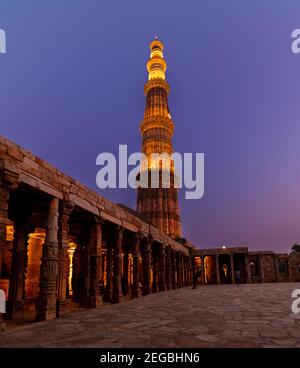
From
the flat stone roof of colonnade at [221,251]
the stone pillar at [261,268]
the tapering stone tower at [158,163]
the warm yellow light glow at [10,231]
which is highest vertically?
the tapering stone tower at [158,163]

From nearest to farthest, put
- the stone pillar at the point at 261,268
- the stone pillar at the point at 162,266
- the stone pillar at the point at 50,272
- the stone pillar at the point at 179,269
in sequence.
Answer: the stone pillar at the point at 50,272 < the stone pillar at the point at 162,266 < the stone pillar at the point at 179,269 < the stone pillar at the point at 261,268

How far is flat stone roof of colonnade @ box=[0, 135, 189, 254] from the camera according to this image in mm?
6340

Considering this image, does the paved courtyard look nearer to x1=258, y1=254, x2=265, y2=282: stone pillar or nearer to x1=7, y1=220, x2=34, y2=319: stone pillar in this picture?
x1=7, y1=220, x2=34, y2=319: stone pillar

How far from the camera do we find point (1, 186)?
240 inches

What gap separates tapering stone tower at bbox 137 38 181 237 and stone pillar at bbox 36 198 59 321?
3924 centimetres

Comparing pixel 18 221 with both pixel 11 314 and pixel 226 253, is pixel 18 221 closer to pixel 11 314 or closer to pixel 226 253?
pixel 11 314

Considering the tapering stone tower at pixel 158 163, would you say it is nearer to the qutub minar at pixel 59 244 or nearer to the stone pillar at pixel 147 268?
the qutub minar at pixel 59 244

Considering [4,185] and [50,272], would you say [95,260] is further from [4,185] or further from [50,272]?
[4,185]

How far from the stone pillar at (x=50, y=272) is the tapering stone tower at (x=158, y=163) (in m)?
39.2

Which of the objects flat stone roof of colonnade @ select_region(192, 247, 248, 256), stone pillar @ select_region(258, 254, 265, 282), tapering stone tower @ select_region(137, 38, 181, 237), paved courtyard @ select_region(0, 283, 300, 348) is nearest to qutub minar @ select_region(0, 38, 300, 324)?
paved courtyard @ select_region(0, 283, 300, 348)

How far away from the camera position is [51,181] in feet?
26.0

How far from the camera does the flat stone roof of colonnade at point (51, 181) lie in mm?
6340

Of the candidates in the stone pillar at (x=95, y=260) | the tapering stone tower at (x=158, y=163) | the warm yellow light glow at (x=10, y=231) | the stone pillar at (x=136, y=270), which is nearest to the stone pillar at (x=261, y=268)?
the tapering stone tower at (x=158, y=163)

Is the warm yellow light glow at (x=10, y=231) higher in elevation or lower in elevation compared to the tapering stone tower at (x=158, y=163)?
lower
